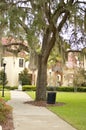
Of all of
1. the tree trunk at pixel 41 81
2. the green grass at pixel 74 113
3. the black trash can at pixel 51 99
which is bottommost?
the green grass at pixel 74 113

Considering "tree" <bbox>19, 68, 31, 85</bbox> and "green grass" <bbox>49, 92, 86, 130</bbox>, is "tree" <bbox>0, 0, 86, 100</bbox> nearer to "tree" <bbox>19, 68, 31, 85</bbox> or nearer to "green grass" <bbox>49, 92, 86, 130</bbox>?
"green grass" <bbox>49, 92, 86, 130</bbox>

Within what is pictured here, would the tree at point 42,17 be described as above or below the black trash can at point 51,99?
above

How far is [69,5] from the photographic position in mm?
24312

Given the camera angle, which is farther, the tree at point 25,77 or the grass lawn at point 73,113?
the tree at point 25,77

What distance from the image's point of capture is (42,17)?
24.2 metres

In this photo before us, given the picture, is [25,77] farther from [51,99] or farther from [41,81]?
[51,99]

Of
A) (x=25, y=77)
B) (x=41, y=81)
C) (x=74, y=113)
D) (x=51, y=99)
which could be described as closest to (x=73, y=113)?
(x=74, y=113)

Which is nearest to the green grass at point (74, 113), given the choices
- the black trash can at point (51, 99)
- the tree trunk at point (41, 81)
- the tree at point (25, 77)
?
the black trash can at point (51, 99)

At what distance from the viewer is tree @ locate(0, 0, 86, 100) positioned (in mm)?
23856

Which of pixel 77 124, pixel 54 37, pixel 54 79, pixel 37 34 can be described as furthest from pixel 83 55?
pixel 54 79

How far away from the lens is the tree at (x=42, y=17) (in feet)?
78.3

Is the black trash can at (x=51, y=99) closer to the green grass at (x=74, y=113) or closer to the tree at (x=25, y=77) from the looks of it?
the green grass at (x=74, y=113)

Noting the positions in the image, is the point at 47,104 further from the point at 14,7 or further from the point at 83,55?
the point at 14,7

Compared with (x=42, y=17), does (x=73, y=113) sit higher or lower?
lower
